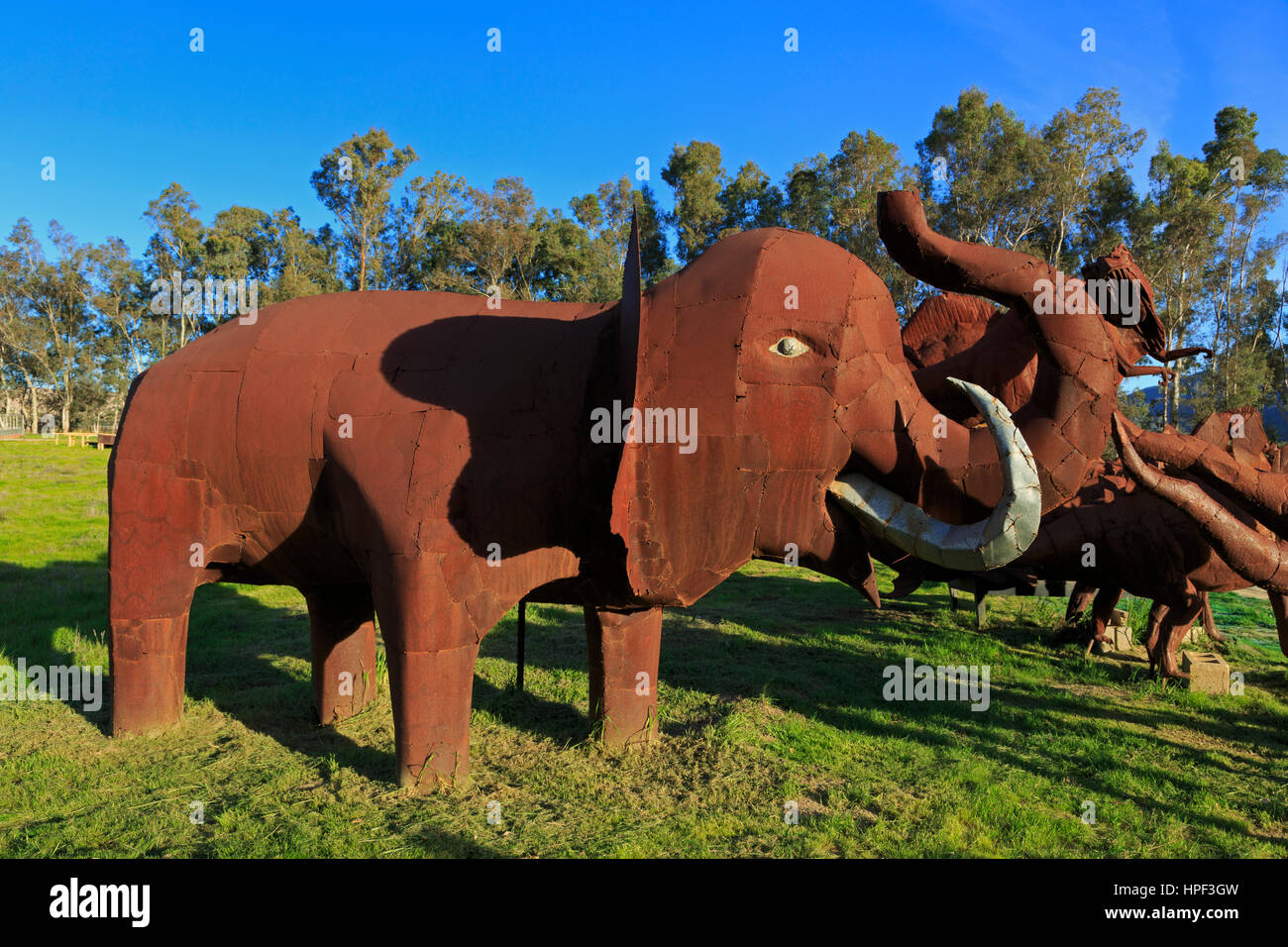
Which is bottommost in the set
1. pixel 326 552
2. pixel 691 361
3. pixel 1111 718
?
pixel 1111 718

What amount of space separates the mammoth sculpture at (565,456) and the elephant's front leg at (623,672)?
0.02 m

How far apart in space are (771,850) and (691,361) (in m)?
2.33

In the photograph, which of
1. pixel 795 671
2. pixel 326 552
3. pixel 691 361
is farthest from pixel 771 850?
pixel 795 671

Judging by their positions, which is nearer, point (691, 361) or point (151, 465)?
point (691, 361)

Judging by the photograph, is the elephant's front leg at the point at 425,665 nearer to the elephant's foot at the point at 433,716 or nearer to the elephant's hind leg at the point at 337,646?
the elephant's foot at the point at 433,716

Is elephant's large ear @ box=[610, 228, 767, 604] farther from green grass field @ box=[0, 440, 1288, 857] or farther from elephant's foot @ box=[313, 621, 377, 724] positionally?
elephant's foot @ box=[313, 621, 377, 724]

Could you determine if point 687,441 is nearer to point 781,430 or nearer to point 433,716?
point 781,430

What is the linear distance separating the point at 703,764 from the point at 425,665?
6.21 feet

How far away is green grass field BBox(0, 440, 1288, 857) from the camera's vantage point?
156 inches

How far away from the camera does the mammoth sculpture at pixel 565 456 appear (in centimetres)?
355

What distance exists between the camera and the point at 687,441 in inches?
141

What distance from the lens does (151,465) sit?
4.68 meters

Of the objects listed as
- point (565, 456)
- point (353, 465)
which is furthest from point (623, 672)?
A: point (353, 465)

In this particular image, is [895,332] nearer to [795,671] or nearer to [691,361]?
[691,361]
